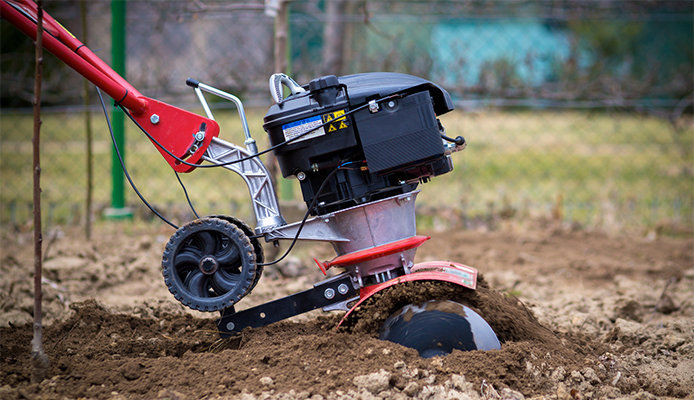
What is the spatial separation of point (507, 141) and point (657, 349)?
702 cm

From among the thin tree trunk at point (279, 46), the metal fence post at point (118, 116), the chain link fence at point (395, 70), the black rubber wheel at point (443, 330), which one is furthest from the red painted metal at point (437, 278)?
the metal fence post at point (118, 116)

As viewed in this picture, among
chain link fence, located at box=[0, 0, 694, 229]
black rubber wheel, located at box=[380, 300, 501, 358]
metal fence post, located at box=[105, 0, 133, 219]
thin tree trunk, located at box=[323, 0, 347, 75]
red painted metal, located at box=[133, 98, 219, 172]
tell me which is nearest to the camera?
black rubber wheel, located at box=[380, 300, 501, 358]

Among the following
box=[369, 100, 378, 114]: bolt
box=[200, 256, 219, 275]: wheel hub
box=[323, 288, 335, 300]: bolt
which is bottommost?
box=[323, 288, 335, 300]: bolt

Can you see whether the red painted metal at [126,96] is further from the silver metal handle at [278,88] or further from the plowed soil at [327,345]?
the plowed soil at [327,345]

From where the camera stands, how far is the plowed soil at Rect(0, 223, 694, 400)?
2494 mm

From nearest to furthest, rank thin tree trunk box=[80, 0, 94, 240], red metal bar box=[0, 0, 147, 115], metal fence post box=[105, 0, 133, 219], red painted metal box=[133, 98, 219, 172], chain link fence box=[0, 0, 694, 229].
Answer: red metal bar box=[0, 0, 147, 115] < red painted metal box=[133, 98, 219, 172] < thin tree trunk box=[80, 0, 94, 240] < metal fence post box=[105, 0, 133, 219] < chain link fence box=[0, 0, 694, 229]

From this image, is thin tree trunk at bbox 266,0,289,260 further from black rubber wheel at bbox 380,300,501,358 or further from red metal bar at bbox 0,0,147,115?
black rubber wheel at bbox 380,300,501,358

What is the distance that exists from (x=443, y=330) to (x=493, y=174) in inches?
245

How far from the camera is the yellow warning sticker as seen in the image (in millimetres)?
2683

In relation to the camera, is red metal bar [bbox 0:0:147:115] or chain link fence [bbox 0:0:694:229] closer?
red metal bar [bbox 0:0:147:115]

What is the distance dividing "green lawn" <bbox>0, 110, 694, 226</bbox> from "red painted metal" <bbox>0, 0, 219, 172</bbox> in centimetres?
263

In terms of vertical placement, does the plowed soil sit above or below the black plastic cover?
below

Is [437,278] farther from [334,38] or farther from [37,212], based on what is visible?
[334,38]

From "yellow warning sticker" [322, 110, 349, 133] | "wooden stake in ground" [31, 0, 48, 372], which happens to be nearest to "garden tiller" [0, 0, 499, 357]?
"yellow warning sticker" [322, 110, 349, 133]
